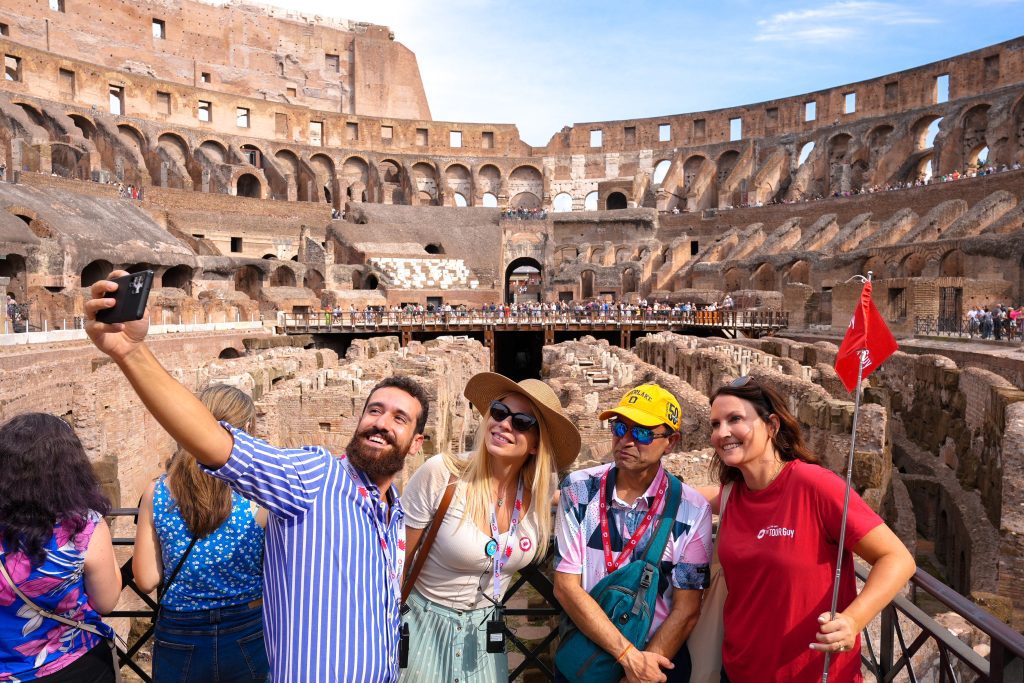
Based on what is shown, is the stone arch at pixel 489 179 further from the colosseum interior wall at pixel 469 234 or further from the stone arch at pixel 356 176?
the stone arch at pixel 356 176

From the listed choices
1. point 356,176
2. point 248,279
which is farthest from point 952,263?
point 356,176

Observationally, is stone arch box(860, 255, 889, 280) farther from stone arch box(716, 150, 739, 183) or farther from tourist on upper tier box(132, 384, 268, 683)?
tourist on upper tier box(132, 384, 268, 683)

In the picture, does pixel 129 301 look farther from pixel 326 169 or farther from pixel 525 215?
pixel 326 169

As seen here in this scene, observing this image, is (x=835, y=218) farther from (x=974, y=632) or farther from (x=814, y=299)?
(x=974, y=632)

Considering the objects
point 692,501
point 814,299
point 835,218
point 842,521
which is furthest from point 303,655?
point 835,218

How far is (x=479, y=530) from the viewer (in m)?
2.46

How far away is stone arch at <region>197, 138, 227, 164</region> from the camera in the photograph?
46.7 m

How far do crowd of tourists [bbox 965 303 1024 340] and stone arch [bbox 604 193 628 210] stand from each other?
3784cm

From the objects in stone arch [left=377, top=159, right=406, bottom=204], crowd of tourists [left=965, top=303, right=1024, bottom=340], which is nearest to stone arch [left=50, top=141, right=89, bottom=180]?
stone arch [left=377, top=159, right=406, bottom=204]

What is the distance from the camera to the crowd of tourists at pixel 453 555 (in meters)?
1.98

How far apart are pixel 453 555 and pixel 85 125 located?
155 feet

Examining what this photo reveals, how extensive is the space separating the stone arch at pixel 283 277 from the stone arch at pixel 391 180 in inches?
657

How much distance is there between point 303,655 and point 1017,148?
4506cm

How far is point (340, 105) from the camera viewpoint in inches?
2371
